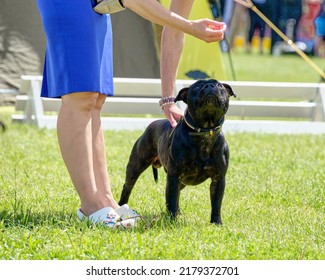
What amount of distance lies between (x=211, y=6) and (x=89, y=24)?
6.77 m

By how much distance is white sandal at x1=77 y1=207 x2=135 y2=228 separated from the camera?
474 centimetres

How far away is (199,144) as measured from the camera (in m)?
4.88

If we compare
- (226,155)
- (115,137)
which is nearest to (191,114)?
(226,155)

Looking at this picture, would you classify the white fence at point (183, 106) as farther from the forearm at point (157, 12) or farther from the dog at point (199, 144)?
the forearm at point (157, 12)

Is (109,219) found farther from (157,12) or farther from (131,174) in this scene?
(157,12)

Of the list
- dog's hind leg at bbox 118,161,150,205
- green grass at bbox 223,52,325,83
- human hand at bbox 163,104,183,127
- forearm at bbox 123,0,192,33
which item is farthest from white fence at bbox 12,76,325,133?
green grass at bbox 223,52,325,83

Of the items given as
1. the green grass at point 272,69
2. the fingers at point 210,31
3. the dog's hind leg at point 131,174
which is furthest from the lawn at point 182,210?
the green grass at point 272,69

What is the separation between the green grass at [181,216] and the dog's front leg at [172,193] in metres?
0.06

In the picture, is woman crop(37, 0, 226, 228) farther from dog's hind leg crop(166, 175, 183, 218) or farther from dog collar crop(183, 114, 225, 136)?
dog collar crop(183, 114, 225, 136)

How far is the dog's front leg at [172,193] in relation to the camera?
4.95 metres

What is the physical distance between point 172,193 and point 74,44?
934mm

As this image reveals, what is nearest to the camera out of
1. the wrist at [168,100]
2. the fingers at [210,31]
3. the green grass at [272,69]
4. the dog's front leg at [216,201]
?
the fingers at [210,31]

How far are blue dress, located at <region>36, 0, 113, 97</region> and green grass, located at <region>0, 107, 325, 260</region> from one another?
70 cm

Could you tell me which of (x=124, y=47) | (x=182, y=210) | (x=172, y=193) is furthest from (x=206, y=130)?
(x=124, y=47)
